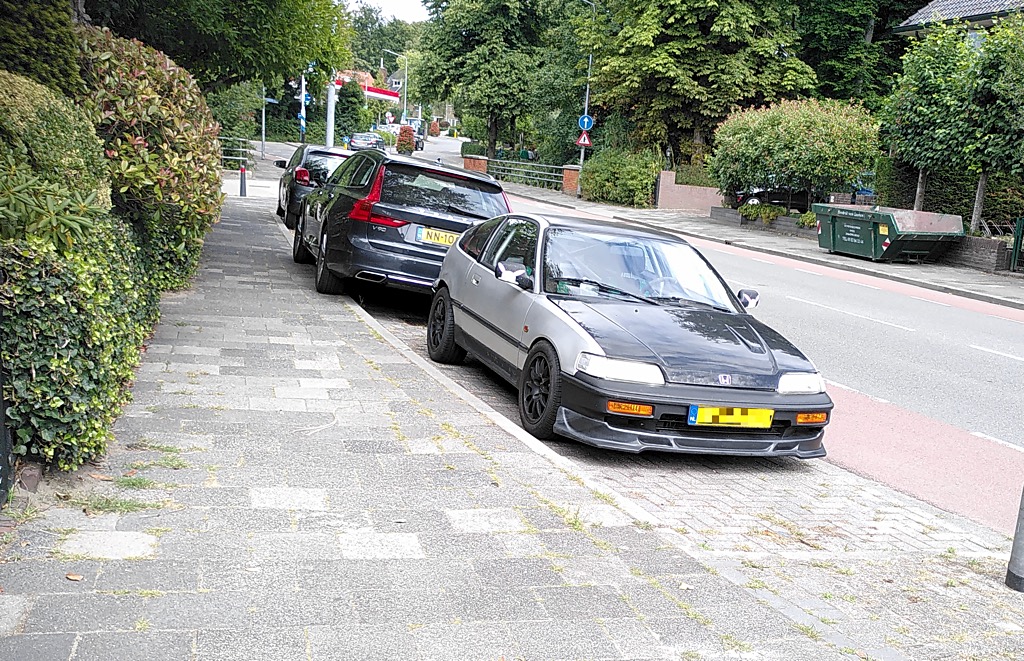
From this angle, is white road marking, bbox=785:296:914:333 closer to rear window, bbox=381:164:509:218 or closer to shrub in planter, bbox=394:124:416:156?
rear window, bbox=381:164:509:218

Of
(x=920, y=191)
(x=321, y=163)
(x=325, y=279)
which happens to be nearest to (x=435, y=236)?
(x=325, y=279)

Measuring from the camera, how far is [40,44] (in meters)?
7.55

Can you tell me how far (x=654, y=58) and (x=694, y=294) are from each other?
33835 millimetres

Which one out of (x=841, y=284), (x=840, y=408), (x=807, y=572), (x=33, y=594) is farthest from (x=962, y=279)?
(x=33, y=594)

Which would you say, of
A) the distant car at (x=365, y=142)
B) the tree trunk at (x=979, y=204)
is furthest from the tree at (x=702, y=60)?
the distant car at (x=365, y=142)

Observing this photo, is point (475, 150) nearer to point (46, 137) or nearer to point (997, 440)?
point (997, 440)

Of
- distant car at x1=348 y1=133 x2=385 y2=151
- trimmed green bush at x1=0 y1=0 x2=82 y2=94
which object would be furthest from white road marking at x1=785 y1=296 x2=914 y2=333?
distant car at x1=348 y1=133 x2=385 y2=151

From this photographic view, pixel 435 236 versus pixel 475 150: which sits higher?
pixel 475 150

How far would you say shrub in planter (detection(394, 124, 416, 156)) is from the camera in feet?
260

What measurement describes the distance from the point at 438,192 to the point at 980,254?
665 inches

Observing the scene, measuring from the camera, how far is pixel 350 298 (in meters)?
11.3

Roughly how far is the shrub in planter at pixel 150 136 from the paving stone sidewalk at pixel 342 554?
229cm

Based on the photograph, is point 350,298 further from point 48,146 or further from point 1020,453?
point 1020,453

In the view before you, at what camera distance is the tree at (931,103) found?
928 inches
